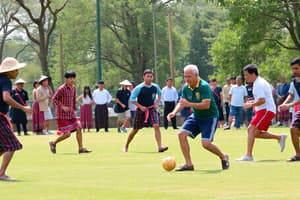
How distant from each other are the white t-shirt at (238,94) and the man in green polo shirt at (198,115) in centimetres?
1769

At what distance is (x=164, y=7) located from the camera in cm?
6869

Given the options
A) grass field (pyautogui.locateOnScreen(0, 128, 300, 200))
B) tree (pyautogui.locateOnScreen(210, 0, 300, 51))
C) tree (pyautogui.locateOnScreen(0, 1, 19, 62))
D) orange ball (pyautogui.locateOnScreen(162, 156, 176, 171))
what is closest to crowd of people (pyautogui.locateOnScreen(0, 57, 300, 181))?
orange ball (pyautogui.locateOnScreen(162, 156, 176, 171))

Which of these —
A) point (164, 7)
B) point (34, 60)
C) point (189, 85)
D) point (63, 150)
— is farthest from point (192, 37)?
point (189, 85)

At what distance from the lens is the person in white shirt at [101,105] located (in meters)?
33.3

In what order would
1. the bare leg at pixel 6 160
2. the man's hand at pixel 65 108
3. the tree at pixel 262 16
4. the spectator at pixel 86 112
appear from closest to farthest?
the bare leg at pixel 6 160 → the man's hand at pixel 65 108 → the spectator at pixel 86 112 → the tree at pixel 262 16

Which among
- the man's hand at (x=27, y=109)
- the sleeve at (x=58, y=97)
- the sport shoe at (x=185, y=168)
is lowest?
the sport shoe at (x=185, y=168)

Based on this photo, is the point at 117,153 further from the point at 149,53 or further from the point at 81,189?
the point at 149,53

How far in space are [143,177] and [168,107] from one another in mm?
20974

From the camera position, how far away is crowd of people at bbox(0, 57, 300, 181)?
12.5m

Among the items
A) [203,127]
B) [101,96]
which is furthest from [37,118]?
[203,127]

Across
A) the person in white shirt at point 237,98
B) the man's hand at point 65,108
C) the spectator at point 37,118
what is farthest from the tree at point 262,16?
the man's hand at point 65,108

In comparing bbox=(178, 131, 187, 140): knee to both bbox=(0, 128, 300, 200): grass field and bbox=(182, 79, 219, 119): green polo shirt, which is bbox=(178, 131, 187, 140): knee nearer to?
bbox=(182, 79, 219, 119): green polo shirt

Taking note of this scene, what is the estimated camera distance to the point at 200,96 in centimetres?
1316

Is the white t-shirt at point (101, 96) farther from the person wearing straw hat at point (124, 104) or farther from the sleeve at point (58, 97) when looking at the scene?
the sleeve at point (58, 97)
